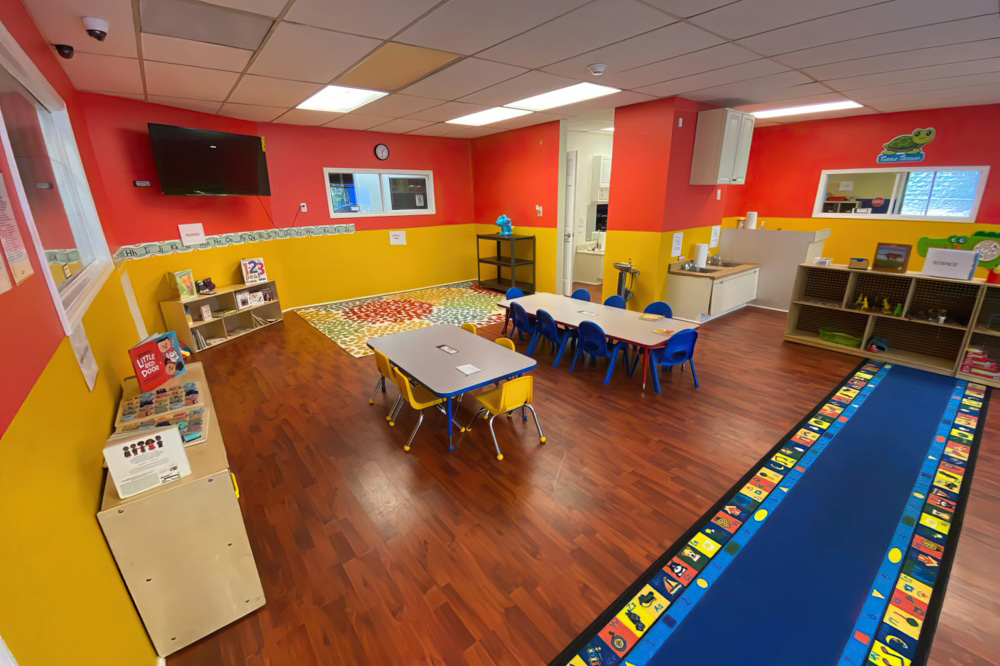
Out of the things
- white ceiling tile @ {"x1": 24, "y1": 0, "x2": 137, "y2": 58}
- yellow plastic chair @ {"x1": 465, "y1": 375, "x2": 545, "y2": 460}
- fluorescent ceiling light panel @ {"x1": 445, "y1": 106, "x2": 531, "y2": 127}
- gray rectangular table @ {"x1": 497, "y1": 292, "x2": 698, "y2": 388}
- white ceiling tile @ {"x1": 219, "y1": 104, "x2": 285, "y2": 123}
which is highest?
fluorescent ceiling light panel @ {"x1": 445, "y1": 106, "x2": 531, "y2": 127}

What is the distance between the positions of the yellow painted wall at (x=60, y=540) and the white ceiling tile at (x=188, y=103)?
4.47 metres

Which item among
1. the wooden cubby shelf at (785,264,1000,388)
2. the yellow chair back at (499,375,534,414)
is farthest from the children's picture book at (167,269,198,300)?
the wooden cubby shelf at (785,264,1000,388)

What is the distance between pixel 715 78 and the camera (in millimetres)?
4352

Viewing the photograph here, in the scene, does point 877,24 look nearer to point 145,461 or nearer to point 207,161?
point 145,461

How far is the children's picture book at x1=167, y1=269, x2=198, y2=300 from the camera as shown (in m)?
5.23

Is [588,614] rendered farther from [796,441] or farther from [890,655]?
[796,441]

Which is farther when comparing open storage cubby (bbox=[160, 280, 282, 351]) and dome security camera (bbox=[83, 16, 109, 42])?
open storage cubby (bbox=[160, 280, 282, 351])

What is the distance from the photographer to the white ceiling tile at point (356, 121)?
5.97 m

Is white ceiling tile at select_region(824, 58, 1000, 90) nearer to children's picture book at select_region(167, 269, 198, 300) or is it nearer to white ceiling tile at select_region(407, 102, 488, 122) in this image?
white ceiling tile at select_region(407, 102, 488, 122)

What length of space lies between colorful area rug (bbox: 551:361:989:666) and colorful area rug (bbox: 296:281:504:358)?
4160 mm

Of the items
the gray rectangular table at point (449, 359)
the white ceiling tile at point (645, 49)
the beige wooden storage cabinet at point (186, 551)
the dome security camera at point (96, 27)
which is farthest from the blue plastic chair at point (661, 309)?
the dome security camera at point (96, 27)

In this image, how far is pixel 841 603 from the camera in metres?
2.02

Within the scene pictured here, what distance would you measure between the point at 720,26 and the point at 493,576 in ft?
13.0

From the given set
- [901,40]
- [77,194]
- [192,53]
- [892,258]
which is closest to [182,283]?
[77,194]
